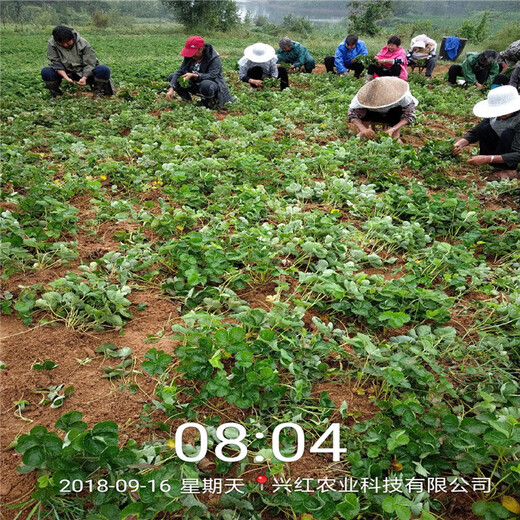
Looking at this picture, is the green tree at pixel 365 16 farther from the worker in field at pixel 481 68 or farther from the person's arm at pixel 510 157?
the person's arm at pixel 510 157

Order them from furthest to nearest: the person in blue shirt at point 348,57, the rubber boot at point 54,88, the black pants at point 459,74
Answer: the person in blue shirt at point 348,57 < the black pants at point 459,74 < the rubber boot at point 54,88

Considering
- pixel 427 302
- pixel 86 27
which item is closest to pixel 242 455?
pixel 427 302

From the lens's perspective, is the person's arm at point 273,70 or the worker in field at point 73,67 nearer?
the worker in field at point 73,67

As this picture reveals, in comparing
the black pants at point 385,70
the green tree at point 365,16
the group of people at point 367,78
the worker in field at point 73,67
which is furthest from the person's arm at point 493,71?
the green tree at point 365,16

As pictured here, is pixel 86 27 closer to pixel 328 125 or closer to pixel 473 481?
pixel 328 125

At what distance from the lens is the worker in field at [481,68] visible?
28.7 feet

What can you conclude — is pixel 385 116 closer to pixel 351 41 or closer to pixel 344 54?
pixel 351 41

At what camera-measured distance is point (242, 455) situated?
5.28 feet

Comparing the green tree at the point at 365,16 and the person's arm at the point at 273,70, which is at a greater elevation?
the green tree at the point at 365,16

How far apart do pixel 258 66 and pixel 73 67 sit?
3.31 meters

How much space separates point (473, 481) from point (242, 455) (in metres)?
0.90

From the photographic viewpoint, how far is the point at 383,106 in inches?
189

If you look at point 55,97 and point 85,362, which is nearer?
point 85,362

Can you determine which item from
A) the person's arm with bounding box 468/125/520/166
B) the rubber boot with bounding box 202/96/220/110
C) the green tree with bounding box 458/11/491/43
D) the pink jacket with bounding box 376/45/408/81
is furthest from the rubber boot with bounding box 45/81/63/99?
the green tree with bounding box 458/11/491/43
